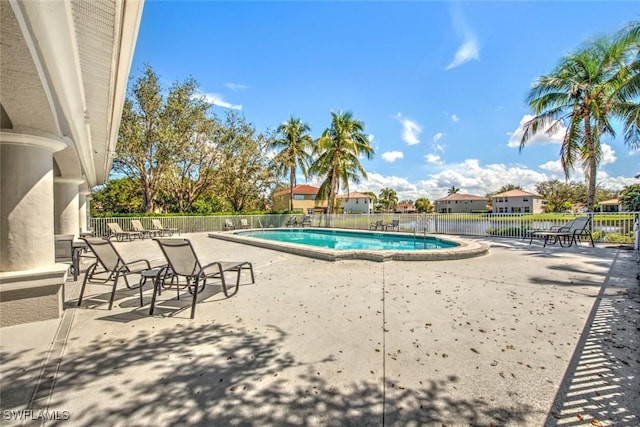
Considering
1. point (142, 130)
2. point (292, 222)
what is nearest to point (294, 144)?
point (292, 222)

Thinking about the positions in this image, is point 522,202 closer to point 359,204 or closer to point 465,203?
point 465,203

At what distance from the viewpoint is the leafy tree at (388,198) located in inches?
2936

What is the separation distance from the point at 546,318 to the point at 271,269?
501 centimetres

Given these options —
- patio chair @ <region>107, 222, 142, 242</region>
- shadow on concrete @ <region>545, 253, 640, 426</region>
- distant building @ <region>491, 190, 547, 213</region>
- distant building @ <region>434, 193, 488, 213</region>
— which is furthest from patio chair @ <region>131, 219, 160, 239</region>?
distant building @ <region>491, 190, 547, 213</region>

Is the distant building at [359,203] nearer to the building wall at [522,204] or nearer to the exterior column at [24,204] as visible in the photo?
the building wall at [522,204]

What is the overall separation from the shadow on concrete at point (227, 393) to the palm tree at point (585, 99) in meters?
14.7

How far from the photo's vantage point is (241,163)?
23.4 m

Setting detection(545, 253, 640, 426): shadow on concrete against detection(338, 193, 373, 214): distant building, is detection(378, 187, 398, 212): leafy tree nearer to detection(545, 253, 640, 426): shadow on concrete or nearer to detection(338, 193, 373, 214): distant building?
detection(338, 193, 373, 214): distant building

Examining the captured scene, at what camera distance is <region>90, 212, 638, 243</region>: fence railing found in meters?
10.9

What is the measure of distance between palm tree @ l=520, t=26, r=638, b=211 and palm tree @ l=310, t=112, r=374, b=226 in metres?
11.3

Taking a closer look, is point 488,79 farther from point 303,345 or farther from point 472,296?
point 303,345

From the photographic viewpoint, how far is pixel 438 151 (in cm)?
3036

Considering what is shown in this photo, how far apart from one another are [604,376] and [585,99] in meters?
14.8

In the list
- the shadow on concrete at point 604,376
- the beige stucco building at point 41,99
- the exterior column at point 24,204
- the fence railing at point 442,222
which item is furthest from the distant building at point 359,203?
the exterior column at point 24,204
